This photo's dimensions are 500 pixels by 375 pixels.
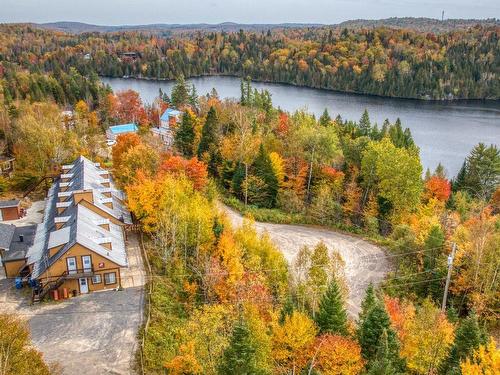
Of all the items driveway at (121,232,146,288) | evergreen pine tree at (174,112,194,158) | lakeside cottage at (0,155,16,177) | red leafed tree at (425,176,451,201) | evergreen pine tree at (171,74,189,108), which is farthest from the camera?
evergreen pine tree at (171,74,189,108)

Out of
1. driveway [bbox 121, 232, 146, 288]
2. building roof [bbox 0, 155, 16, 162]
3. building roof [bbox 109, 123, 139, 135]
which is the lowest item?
driveway [bbox 121, 232, 146, 288]

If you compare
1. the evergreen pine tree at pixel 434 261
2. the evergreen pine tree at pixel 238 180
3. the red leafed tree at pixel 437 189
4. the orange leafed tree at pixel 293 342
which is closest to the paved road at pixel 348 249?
the evergreen pine tree at pixel 434 261

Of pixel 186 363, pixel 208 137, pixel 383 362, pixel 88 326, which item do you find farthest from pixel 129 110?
pixel 383 362

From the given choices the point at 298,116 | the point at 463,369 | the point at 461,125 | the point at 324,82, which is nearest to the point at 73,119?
the point at 298,116

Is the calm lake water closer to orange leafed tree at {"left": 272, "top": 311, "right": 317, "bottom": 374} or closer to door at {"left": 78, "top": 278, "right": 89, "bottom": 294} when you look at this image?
orange leafed tree at {"left": 272, "top": 311, "right": 317, "bottom": 374}

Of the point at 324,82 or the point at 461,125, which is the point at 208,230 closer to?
the point at 461,125

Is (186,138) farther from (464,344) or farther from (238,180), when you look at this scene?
(464,344)

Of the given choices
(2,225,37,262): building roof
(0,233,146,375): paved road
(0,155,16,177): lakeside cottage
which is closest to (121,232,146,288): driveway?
(0,233,146,375): paved road

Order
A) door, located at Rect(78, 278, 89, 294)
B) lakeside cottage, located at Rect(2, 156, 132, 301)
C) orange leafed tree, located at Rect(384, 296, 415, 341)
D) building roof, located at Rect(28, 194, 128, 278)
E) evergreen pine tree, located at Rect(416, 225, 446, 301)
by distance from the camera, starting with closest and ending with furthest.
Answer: orange leafed tree, located at Rect(384, 296, 415, 341)
lakeside cottage, located at Rect(2, 156, 132, 301)
building roof, located at Rect(28, 194, 128, 278)
door, located at Rect(78, 278, 89, 294)
evergreen pine tree, located at Rect(416, 225, 446, 301)
